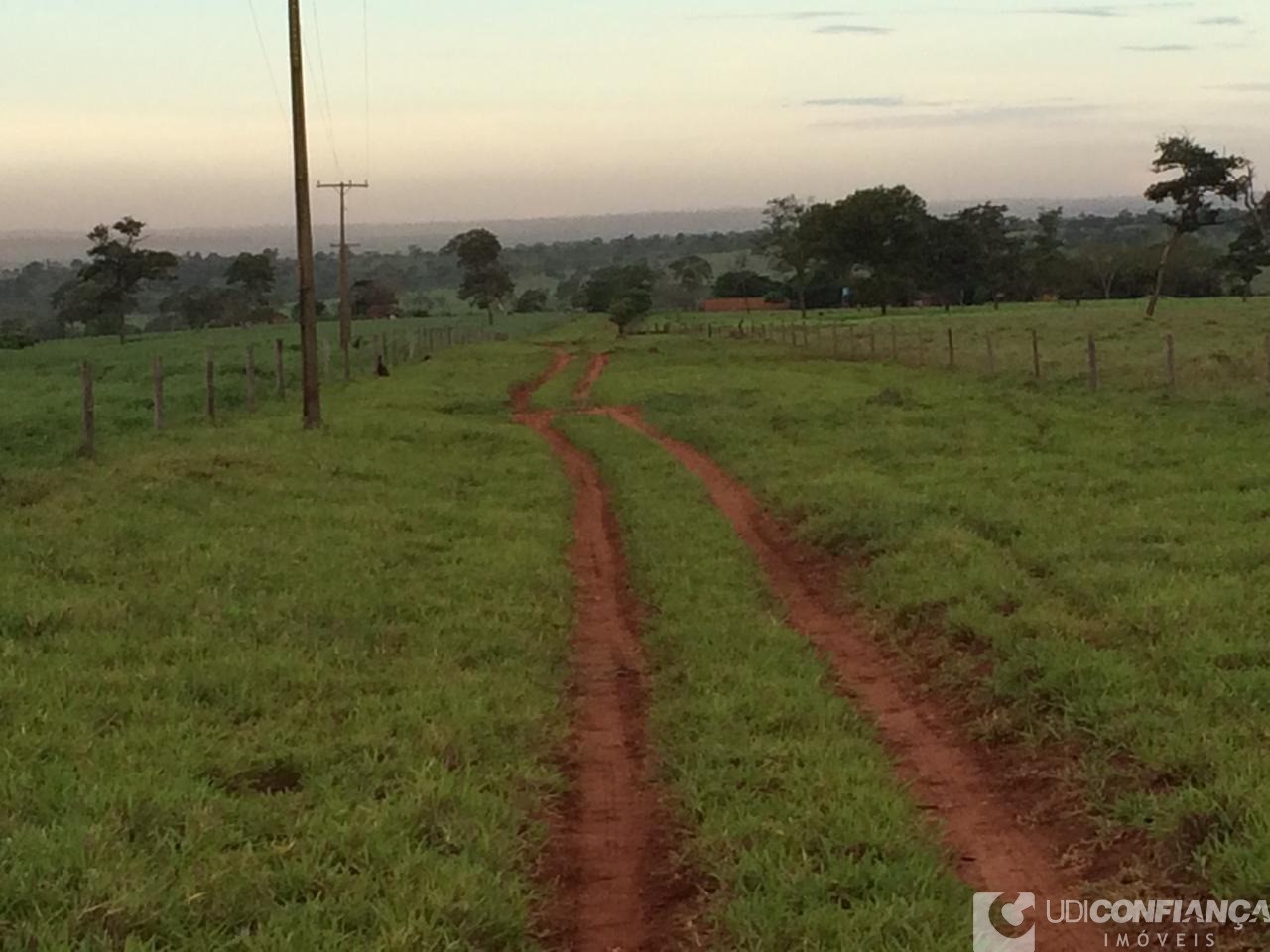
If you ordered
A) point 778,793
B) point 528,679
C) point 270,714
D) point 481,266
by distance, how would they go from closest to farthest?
point 778,793 < point 270,714 < point 528,679 < point 481,266

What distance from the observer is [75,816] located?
517 centimetres

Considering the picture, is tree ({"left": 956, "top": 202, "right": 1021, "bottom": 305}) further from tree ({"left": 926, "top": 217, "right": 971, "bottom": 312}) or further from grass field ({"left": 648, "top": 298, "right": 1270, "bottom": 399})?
grass field ({"left": 648, "top": 298, "right": 1270, "bottom": 399})

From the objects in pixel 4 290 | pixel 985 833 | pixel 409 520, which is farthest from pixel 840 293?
pixel 4 290

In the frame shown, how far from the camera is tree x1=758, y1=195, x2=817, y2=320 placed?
92.2 meters

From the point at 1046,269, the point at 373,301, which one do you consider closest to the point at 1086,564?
the point at 1046,269

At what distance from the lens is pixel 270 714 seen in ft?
22.3

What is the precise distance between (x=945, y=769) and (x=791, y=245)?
310 ft

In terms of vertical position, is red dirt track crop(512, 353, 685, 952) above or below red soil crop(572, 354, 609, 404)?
below

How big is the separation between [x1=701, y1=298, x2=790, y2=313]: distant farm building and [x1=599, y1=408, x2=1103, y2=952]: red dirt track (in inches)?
3851

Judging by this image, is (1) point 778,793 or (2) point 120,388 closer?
(1) point 778,793

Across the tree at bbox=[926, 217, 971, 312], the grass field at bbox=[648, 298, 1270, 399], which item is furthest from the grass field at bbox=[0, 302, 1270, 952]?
the tree at bbox=[926, 217, 971, 312]

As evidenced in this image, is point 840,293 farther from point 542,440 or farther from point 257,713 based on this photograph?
point 257,713

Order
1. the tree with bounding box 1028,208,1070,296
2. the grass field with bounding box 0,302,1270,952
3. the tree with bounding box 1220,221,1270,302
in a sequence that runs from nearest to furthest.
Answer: the grass field with bounding box 0,302,1270,952 → the tree with bounding box 1220,221,1270,302 → the tree with bounding box 1028,208,1070,296

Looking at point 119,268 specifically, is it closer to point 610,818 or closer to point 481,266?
point 481,266
